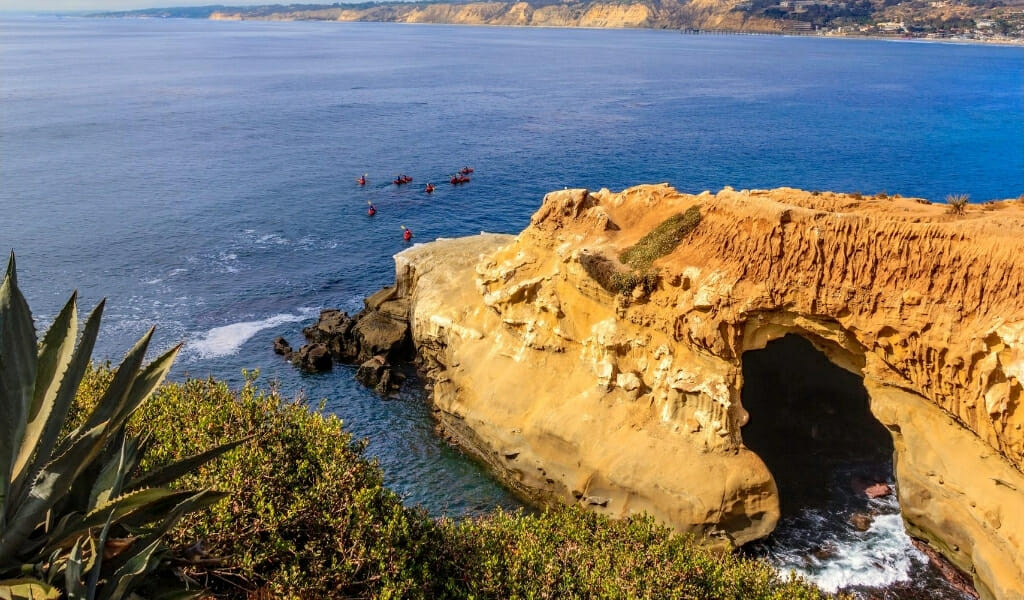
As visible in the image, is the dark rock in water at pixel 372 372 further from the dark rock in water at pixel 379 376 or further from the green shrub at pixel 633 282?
the green shrub at pixel 633 282

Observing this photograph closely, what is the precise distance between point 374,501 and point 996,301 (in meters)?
20.6

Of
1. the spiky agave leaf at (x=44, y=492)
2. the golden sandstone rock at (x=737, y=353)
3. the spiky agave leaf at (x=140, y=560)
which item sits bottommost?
the golden sandstone rock at (x=737, y=353)

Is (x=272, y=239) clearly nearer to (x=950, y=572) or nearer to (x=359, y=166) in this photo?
(x=359, y=166)

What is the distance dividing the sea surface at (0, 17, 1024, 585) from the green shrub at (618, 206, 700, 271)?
12.0 meters

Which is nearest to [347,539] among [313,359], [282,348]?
[313,359]

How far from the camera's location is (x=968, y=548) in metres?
23.4

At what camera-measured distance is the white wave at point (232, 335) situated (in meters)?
42.2

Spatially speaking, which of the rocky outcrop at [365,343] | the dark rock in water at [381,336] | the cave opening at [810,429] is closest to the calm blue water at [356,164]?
the rocky outcrop at [365,343]

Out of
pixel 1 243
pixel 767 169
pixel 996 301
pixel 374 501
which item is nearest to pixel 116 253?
pixel 1 243

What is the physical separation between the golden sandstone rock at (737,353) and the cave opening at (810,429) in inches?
169

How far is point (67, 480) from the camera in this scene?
7480 millimetres

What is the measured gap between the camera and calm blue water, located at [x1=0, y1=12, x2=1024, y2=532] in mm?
46125

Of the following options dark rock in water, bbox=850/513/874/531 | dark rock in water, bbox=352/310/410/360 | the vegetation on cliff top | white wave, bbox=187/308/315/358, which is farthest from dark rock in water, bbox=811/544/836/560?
white wave, bbox=187/308/315/358

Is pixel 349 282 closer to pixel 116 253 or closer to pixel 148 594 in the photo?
pixel 116 253
